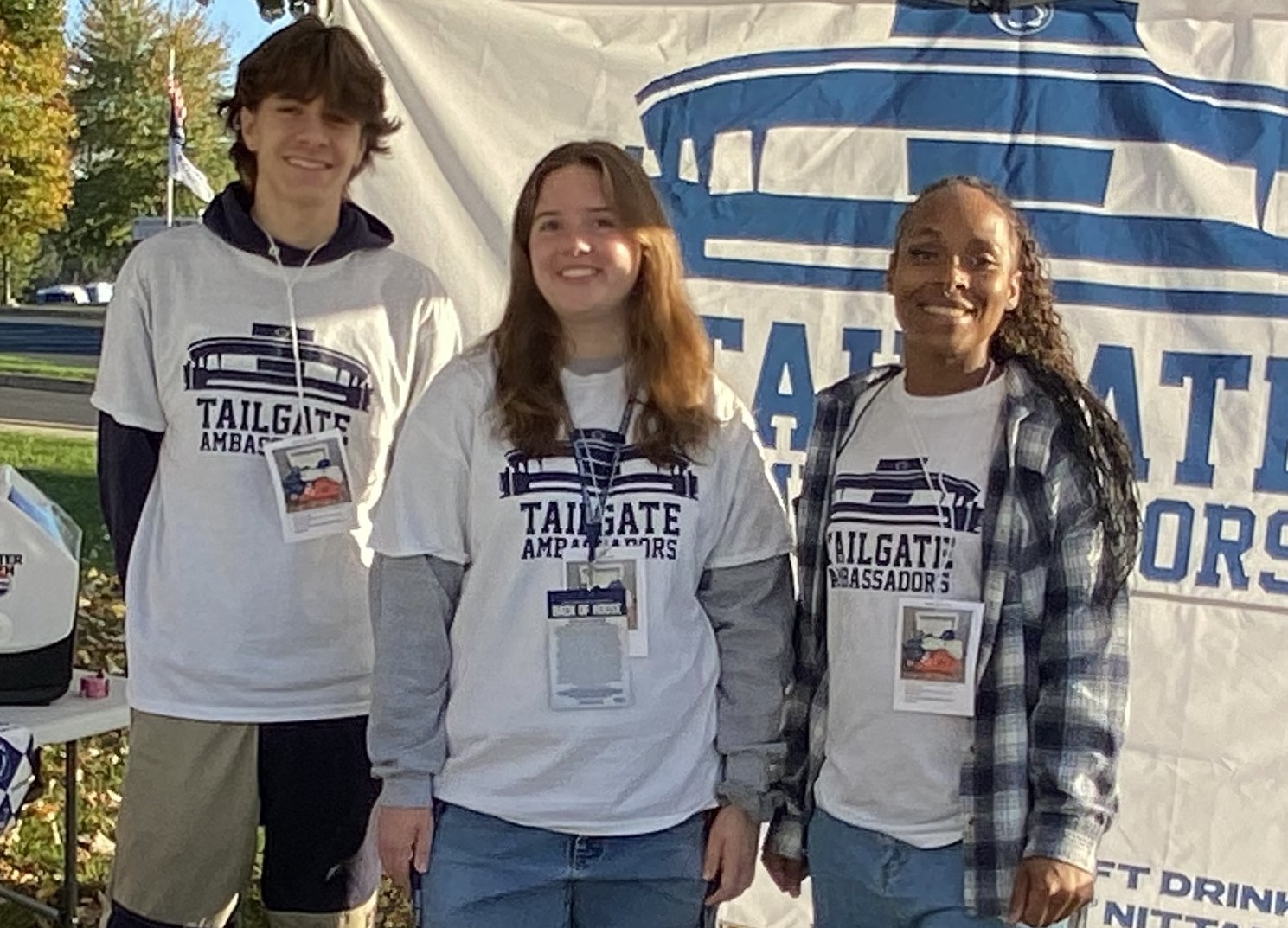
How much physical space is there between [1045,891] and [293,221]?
140 centimetres

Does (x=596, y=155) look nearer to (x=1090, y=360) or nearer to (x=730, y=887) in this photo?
(x=730, y=887)

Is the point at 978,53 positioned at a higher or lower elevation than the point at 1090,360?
higher

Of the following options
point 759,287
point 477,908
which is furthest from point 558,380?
point 759,287

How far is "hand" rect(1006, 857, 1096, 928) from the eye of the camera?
1843 mm

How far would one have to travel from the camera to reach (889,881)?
1.91 m

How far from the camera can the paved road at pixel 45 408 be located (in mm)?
11812

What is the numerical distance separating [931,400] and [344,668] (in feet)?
Result: 3.05

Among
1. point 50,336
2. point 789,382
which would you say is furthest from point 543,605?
point 50,336

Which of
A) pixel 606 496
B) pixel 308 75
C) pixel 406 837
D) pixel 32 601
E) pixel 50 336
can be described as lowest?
pixel 50 336

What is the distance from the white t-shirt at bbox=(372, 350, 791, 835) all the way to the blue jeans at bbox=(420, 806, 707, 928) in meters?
0.03

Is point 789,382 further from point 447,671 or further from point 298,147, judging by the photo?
point 447,671

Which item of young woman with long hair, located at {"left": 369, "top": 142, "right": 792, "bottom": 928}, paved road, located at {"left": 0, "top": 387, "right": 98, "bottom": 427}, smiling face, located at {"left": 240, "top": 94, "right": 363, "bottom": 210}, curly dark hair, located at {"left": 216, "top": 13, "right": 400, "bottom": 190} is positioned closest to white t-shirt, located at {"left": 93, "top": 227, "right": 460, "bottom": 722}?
smiling face, located at {"left": 240, "top": 94, "right": 363, "bottom": 210}

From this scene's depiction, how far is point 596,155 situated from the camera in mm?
1937

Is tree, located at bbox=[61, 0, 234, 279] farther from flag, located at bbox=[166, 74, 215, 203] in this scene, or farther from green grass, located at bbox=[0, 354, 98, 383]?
flag, located at bbox=[166, 74, 215, 203]
